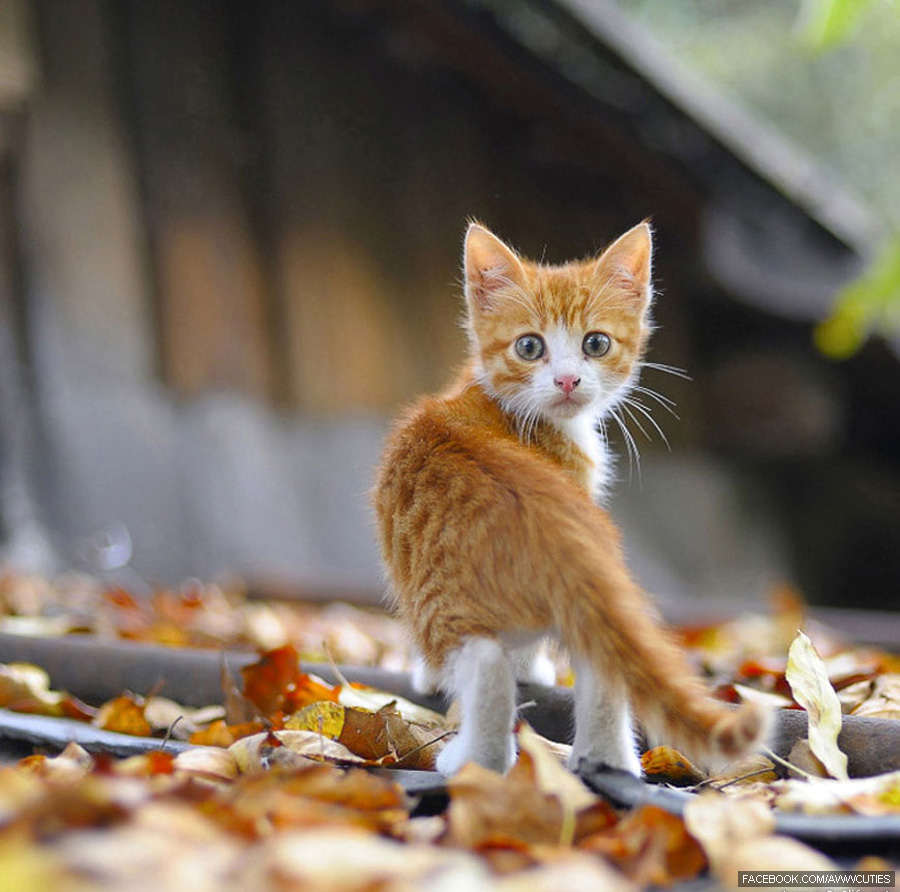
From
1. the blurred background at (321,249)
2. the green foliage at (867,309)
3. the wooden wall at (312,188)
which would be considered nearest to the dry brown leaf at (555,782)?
the green foliage at (867,309)

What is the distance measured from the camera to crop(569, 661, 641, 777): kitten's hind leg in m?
1.35

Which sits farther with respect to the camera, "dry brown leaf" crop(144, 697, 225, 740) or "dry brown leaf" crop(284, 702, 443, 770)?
"dry brown leaf" crop(144, 697, 225, 740)

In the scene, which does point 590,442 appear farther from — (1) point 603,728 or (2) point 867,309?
(2) point 867,309

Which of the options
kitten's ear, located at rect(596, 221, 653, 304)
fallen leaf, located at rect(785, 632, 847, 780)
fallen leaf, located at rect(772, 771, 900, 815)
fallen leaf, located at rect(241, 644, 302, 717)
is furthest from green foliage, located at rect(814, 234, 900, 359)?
fallen leaf, located at rect(241, 644, 302, 717)

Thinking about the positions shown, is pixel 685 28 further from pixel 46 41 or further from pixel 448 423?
pixel 448 423

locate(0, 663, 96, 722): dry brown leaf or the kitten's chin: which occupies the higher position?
the kitten's chin

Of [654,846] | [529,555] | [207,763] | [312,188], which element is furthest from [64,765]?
[312,188]

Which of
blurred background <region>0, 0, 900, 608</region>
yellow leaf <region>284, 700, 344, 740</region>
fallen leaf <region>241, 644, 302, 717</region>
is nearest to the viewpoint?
yellow leaf <region>284, 700, 344, 740</region>

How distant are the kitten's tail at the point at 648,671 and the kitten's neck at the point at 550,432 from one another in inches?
16.3

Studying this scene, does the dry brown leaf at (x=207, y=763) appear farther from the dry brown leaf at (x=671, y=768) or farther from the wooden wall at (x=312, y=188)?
the wooden wall at (x=312, y=188)

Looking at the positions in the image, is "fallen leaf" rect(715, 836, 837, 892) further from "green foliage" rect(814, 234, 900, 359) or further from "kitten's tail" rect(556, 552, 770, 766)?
"green foliage" rect(814, 234, 900, 359)

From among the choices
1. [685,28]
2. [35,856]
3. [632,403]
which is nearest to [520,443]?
[632,403]

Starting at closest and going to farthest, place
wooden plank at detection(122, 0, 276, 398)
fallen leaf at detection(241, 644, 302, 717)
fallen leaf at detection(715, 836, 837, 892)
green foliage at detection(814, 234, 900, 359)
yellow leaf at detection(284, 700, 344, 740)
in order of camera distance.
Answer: fallen leaf at detection(715, 836, 837, 892) → yellow leaf at detection(284, 700, 344, 740) → fallen leaf at detection(241, 644, 302, 717) → green foliage at detection(814, 234, 900, 359) → wooden plank at detection(122, 0, 276, 398)

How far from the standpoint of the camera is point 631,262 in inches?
73.0
